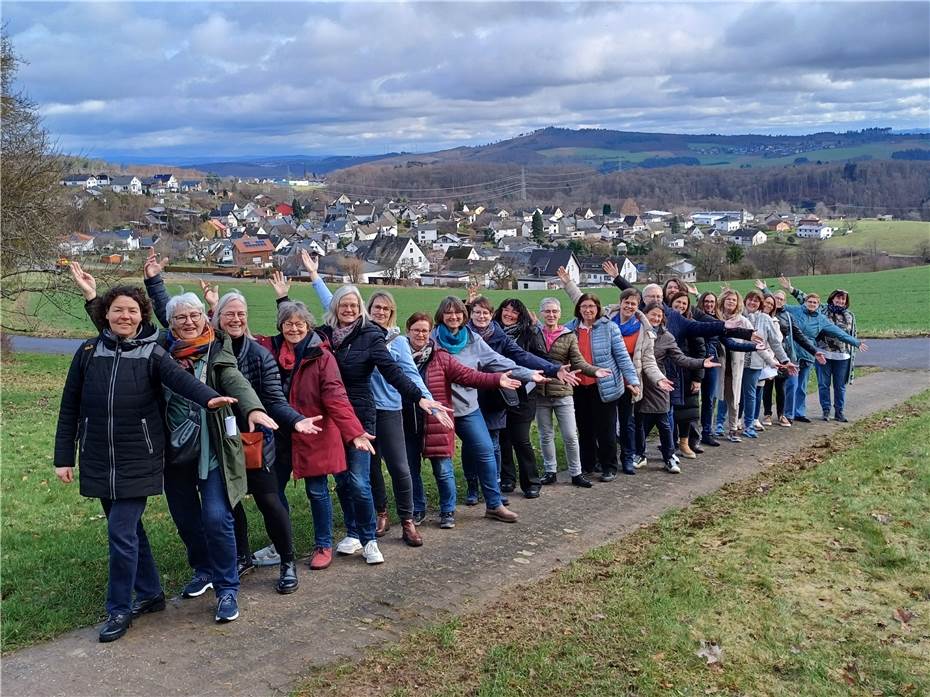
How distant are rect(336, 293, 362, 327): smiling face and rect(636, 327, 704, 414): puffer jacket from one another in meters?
4.09

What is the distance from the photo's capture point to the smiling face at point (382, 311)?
21.6 ft

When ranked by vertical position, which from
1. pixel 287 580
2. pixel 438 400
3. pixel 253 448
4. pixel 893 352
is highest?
pixel 253 448

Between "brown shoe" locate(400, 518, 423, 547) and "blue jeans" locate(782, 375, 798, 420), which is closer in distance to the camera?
"brown shoe" locate(400, 518, 423, 547)

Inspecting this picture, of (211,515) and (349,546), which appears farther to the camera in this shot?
(349,546)

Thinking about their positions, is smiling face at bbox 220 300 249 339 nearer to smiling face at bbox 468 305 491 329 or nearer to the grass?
the grass

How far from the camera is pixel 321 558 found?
614cm

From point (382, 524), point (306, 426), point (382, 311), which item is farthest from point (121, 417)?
point (382, 524)

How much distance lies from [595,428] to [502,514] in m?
2.05

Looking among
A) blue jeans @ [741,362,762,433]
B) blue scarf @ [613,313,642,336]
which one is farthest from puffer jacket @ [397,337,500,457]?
blue jeans @ [741,362,762,433]

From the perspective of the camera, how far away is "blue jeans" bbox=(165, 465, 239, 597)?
5273 millimetres

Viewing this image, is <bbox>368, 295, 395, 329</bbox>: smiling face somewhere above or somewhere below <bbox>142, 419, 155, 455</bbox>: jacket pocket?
above

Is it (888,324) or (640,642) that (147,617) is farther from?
(888,324)

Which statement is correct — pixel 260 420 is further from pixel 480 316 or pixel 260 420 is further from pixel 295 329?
pixel 480 316

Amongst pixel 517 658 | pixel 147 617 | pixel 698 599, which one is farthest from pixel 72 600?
pixel 698 599
